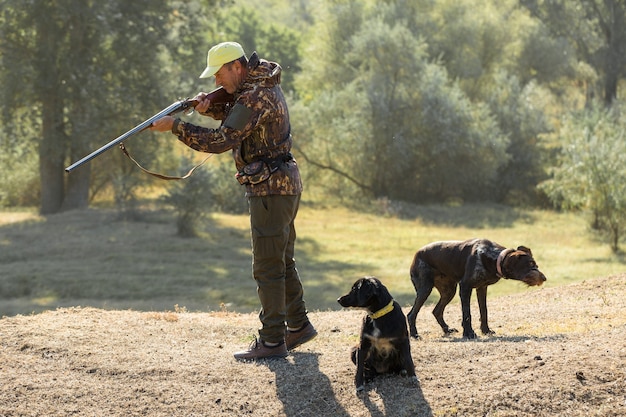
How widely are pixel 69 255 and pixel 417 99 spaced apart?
19.4 metres

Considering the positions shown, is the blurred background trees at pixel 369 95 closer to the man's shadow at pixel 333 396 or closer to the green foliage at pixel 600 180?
the green foliage at pixel 600 180

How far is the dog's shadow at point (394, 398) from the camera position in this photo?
6.58 metres

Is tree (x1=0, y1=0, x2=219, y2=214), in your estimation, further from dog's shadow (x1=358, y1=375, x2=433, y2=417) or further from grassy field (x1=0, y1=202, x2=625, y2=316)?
dog's shadow (x1=358, y1=375, x2=433, y2=417)

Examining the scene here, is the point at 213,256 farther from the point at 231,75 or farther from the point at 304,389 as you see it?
the point at 304,389

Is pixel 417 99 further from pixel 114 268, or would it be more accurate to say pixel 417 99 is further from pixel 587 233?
pixel 114 268

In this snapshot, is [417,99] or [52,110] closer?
[52,110]

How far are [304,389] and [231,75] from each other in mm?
2850

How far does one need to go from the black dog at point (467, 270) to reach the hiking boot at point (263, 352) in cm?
185

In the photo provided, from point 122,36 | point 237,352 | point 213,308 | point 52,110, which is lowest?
point 213,308

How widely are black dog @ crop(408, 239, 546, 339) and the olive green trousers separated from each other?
2.02 meters

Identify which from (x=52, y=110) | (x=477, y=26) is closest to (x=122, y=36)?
(x=52, y=110)

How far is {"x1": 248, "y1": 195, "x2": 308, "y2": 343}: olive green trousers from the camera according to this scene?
24.8 ft

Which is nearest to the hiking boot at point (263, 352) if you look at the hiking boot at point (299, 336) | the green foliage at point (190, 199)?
the hiking boot at point (299, 336)

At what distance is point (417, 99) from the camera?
1458 inches
